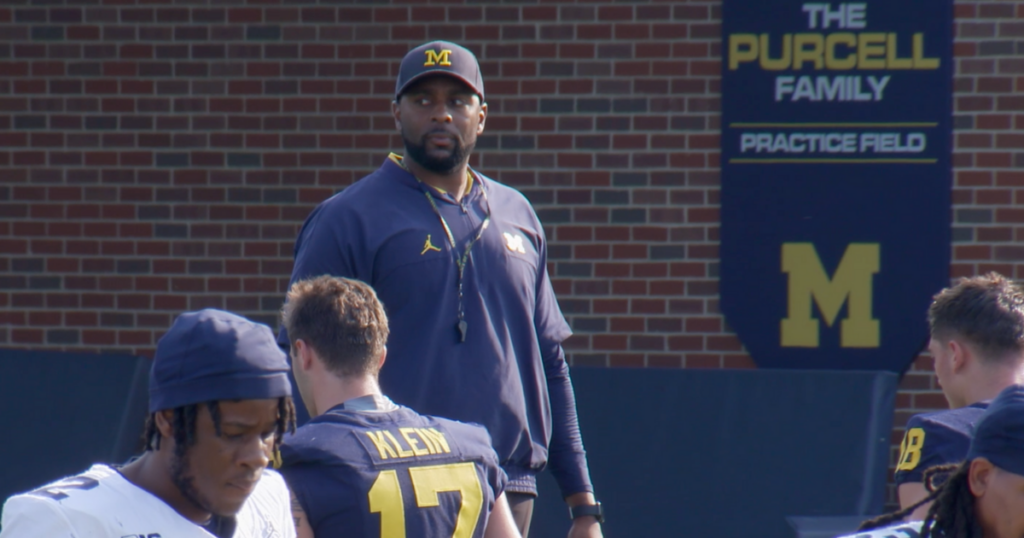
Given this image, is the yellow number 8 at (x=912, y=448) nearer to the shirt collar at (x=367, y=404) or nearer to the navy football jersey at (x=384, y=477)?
the navy football jersey at (x=384, y=477)

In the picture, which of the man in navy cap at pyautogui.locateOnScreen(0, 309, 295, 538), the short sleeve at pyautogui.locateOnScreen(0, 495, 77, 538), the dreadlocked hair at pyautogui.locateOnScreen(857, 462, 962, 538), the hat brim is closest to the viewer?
the short sleeve at pyautogui.locateOnScreen(0, 495, 77, 538)

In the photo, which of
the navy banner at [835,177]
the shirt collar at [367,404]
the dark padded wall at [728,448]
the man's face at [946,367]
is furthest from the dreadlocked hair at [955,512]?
the navy banner at [835,177]

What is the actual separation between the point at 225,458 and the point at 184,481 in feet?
0.24

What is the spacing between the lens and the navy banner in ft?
17.2

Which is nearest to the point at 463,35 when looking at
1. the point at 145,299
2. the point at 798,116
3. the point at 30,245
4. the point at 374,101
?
the point at 374,101

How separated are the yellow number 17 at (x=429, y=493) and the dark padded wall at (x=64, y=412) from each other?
340 cm

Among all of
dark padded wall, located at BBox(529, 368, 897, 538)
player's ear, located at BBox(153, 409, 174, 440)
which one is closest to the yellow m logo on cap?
player's ear, located at BBox(153, 409, 174, 440)

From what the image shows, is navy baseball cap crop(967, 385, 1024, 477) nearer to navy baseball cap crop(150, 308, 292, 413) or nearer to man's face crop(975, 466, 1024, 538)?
man's face crop(975, 466, 1024, 538)

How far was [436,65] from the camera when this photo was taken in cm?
314

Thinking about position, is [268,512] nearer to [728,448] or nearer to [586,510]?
[586,510]

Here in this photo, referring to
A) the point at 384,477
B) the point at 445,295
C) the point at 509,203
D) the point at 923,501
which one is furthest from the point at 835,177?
the point at 384,477

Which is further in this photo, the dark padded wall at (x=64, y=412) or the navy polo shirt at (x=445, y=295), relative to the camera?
the dark padded wall at (x=64, y=412)

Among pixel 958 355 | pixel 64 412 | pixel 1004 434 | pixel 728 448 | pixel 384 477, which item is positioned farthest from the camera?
pixel 64 412

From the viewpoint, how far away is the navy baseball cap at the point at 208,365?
5.82 ft
